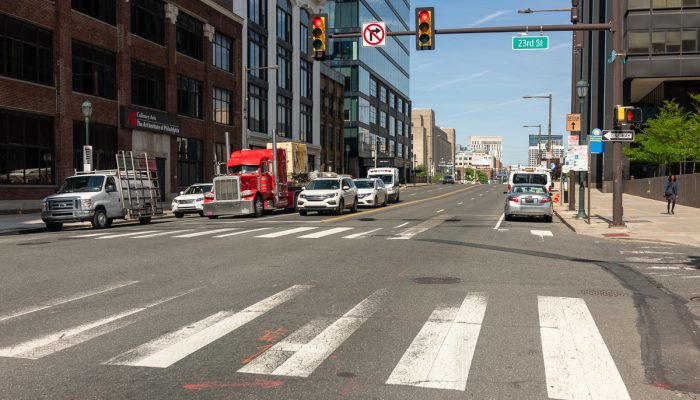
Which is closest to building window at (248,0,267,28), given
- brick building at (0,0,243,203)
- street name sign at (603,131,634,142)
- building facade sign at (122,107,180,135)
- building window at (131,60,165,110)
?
brick building at (0,0,243,203)

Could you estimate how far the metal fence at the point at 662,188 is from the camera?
116 ft

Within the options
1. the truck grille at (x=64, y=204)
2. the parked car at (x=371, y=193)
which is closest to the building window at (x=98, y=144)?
the truck grille at (x=64, y=204)

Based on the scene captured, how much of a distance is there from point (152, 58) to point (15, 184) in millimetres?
13680

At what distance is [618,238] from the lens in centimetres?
1786

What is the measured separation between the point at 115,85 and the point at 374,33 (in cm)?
2358

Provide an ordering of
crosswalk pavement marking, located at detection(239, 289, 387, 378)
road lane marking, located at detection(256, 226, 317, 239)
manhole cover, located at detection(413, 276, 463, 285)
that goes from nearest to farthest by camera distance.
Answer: crosswalk pavement marking, located at detection(239, 289, 387, 378) < manhole cover, located at detection(413, 276, 463, 285) < road lane marking, located at detection(256, 226, 317, 239)

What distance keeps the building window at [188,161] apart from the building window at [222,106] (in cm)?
359

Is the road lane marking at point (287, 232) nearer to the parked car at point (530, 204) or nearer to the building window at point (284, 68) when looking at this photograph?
the parked car at point (530, 204)

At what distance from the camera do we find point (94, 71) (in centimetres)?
3441

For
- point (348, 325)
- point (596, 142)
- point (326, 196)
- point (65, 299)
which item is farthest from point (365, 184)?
point (348, 325)

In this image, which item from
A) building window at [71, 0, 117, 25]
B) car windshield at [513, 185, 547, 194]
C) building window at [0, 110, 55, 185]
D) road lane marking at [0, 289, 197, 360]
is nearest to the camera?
road lane marking at [0, 289, 197, 360]

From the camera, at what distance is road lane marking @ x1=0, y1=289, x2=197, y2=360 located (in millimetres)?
5754

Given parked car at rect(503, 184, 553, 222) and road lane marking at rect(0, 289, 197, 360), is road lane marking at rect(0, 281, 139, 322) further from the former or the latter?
parked car at rect(503, 184, 553, 222)

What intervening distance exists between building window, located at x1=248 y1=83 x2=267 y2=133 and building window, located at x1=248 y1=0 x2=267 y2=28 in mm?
5767
